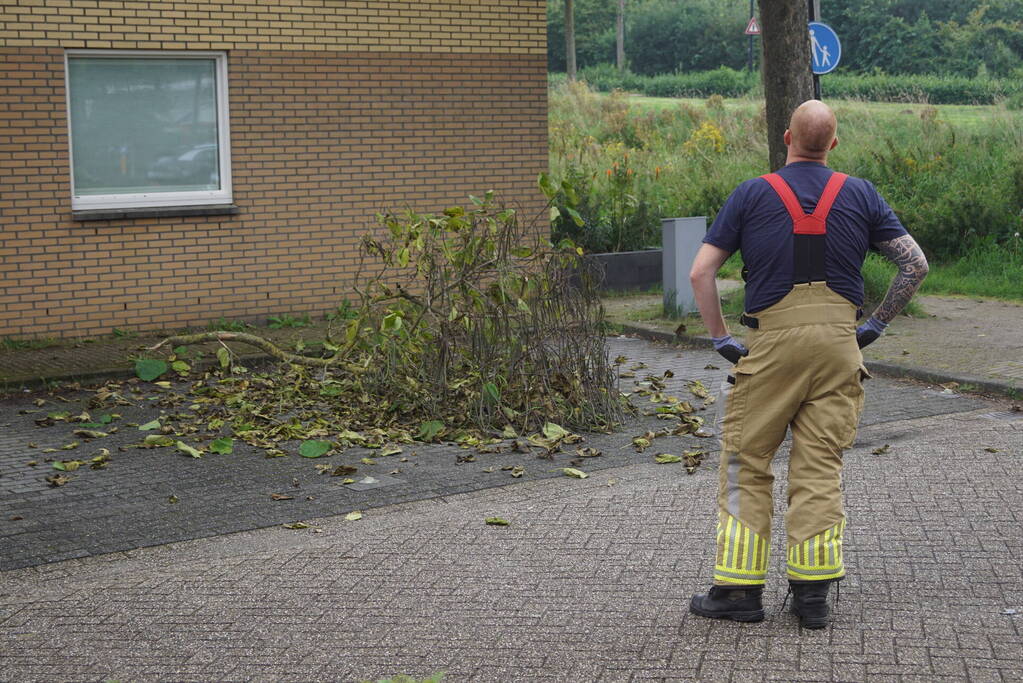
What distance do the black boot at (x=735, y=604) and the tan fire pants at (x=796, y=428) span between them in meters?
0.04

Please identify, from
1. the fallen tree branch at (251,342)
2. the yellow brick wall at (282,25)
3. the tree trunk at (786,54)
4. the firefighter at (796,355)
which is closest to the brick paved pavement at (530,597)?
the firefighter at (796,355)

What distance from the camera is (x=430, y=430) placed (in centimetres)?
823

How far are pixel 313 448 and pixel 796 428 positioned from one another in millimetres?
3705

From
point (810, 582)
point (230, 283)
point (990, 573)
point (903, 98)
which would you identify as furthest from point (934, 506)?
point (903, 98)

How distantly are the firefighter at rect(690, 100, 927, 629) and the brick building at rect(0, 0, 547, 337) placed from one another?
8.48 m

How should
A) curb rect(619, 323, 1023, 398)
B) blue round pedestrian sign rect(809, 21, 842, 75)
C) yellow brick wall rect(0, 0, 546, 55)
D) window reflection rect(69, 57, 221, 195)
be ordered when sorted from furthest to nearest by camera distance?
1. blue round pedestrian sign rect(809, 21, 842, 75)
2. window reflection rect(69, 57, 221, 195)
3. yellow brick wall rect(0, 0, 546, 55)
4. curb rect(619, 323, 1023, 398)

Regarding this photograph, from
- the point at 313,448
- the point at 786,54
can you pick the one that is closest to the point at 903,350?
the point at 786,54

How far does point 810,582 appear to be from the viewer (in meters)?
4.75

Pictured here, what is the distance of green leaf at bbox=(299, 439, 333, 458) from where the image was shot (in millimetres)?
7780

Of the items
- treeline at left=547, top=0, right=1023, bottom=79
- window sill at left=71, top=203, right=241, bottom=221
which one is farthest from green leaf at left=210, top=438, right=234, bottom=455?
treeline at left=547, top=0, right=1023, bottom=79

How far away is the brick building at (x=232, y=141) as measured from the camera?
1172cm

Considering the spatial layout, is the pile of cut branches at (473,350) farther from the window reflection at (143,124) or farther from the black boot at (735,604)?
the window reflection at (143,124)

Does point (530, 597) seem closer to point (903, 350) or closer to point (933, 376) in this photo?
point (933, 376)

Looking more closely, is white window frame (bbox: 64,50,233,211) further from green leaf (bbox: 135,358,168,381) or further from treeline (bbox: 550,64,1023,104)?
treeline (bbox: 550,64,1023,104)
